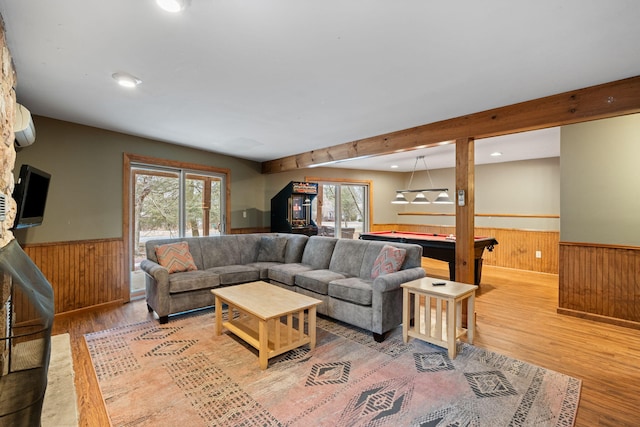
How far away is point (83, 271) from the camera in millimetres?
3928

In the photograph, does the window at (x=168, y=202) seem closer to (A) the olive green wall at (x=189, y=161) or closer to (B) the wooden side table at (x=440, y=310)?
(A) the olive green wall at (x=189, y=161)

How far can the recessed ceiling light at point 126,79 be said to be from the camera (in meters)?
2.40

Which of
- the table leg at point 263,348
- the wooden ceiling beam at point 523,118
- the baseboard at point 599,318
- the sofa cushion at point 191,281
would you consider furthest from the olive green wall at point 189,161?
the table leg at point 263,348

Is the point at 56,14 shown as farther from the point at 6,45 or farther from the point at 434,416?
the point at 434,416

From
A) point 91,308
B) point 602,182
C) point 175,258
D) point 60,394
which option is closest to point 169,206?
point 175,258

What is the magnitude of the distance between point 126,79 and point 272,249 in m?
3.05

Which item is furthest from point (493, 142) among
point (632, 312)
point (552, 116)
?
point (632, 312)

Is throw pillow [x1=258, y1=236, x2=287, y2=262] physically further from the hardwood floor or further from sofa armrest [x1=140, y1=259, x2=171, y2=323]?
the hardwood floor

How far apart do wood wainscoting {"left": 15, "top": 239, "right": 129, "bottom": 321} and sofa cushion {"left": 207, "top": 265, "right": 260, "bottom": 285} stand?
1358mm

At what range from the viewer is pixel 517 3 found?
1.56 m

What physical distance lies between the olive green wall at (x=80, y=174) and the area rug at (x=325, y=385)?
1.62m

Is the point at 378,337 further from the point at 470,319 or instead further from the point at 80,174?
the point at 80,174

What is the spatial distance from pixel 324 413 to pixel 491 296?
11.9 ft

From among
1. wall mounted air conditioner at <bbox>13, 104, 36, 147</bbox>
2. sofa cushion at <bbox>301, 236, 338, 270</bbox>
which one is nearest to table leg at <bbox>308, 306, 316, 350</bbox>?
sofa cushion at <bbox>301, 236, 338, 270</bbox>
